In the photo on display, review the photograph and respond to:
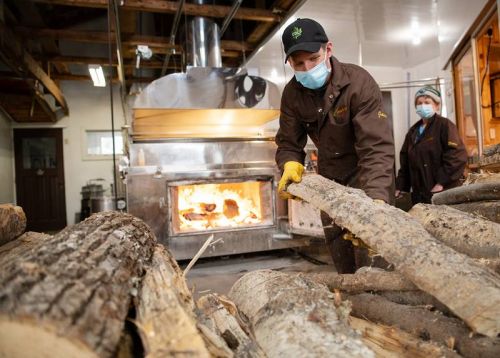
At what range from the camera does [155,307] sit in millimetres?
986

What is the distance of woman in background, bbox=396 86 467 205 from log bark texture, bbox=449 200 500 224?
65.8 inches

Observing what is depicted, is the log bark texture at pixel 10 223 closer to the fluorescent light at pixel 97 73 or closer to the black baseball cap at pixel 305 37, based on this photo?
the black baseball cap at pixel 305 37

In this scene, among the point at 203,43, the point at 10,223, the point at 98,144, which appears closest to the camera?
the point at 10,223

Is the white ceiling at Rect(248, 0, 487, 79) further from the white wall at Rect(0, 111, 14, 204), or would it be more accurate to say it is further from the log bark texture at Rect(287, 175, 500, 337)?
the white wall at Rect(0, 111, 14, 204)

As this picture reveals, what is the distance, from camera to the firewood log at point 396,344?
3.41 ft

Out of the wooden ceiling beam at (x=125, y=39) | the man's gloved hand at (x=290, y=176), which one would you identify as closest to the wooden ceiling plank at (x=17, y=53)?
the wooden ceiling beam at (x=125, y=39)

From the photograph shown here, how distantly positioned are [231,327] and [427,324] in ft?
2.12

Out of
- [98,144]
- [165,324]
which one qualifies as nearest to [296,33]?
[165,324]

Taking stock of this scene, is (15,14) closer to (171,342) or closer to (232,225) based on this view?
(232,225)

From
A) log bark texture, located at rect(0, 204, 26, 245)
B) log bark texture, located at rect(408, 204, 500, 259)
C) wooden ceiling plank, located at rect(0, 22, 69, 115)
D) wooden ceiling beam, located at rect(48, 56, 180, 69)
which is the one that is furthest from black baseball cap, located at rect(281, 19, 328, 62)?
wooden ceiling beam, located at rect(48, 56, 180, 69)

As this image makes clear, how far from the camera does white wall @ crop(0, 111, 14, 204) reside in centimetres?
836

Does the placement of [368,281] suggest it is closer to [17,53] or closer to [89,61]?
[17,53]

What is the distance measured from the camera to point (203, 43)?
206 inches

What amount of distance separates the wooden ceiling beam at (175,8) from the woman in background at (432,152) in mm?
2776
